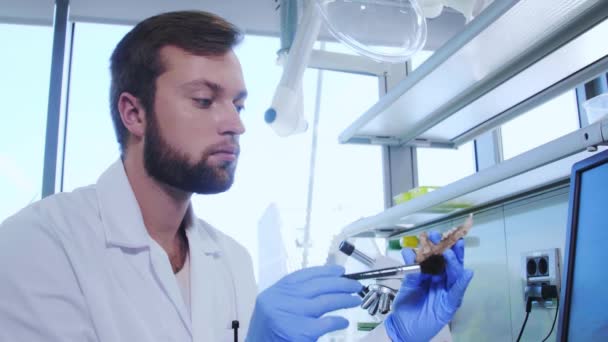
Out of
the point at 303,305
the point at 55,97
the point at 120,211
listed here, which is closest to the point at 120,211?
the point at 120,211

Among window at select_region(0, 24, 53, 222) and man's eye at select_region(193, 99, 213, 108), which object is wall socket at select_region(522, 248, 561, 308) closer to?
man's eye at select_region(193, 99, 213, 108)

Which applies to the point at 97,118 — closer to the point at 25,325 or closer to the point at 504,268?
the point at 25,325

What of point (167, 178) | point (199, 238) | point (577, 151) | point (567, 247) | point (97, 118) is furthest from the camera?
point (97, 118)

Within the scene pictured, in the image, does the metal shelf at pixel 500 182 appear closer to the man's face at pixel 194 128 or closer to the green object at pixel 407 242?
the green object at pixel 407 242

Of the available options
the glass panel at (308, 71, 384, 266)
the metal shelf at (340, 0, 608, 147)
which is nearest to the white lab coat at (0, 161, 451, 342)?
the metal shelf at (340, 0, 608, 147)

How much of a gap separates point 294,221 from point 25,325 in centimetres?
142

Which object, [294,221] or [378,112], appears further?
[294,221]

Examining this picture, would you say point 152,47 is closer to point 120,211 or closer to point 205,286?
point 120,211

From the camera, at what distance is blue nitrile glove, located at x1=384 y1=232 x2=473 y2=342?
3.86ft

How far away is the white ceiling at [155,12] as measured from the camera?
2.32m

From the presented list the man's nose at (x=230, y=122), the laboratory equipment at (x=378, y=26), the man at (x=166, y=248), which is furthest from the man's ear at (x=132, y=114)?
the laboratory equipment at (x=378, y=26)

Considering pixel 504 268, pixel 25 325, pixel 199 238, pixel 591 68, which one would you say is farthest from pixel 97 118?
pixel 591 68

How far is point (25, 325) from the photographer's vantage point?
1.01m

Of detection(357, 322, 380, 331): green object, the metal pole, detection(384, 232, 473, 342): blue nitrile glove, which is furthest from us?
the metal pole
